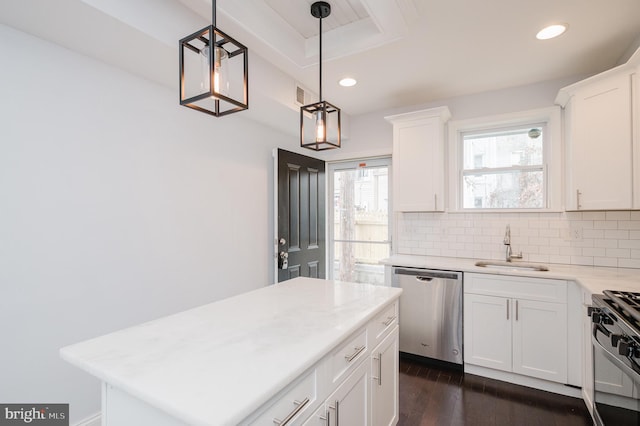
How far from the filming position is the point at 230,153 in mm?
3000

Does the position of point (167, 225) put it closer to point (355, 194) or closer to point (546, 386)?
point (355, 194)

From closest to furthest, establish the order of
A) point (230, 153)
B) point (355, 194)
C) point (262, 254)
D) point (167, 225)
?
point (167, 225) → point (230, 153) → point (262, 254) → point (355, 194)

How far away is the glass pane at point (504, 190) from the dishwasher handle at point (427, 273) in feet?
3.03

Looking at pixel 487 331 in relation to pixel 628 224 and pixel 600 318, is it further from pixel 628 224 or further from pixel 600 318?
pixel 628 224

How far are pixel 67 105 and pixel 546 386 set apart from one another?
3946 millimetres

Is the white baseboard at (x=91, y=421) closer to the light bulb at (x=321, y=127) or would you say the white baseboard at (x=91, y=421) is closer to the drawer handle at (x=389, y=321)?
the drawer handle at (x=389, y=321)

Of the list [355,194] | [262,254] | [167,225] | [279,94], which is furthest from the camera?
[355,194]

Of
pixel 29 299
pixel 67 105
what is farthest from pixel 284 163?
pixel 29 299

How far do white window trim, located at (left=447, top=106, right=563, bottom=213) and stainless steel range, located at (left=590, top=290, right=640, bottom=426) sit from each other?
1.43m

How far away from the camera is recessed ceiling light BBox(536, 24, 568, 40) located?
2.14 meters

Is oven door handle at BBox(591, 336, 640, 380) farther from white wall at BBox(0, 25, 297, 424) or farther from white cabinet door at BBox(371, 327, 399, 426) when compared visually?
white wall at BBox(0, 25, 297, 424)

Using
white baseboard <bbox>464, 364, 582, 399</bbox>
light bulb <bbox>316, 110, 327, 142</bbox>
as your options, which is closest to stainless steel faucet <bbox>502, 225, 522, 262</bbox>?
white baseboard <bbox>464, 364, 582, 399</bbox>

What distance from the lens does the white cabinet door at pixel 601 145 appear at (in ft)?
7.41

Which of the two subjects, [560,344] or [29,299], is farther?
[560,344]
